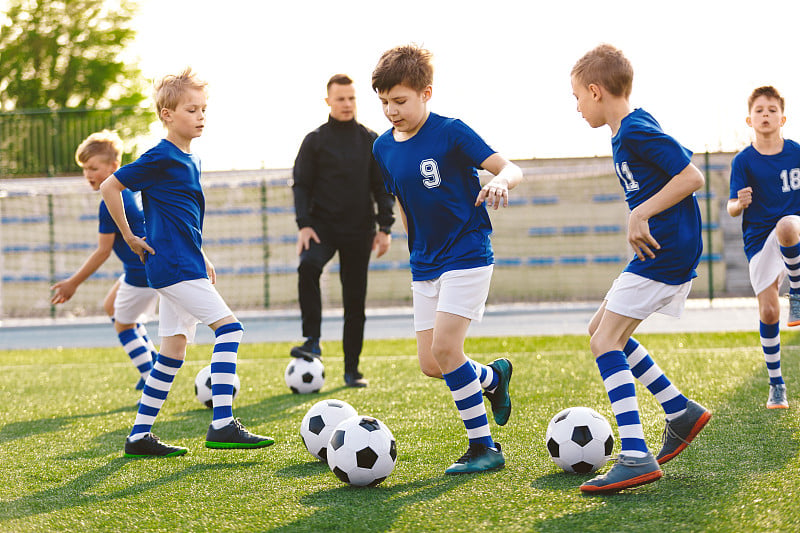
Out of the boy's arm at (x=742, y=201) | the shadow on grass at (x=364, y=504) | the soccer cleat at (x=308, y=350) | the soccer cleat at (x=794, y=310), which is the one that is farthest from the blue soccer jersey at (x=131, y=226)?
the soccer cleat at (x=794, y=310)

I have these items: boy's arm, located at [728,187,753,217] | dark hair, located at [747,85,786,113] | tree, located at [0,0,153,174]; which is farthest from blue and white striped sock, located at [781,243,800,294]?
tree, located at [0,0,153,174]

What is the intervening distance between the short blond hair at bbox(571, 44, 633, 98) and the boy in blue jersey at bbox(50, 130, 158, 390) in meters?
2.93

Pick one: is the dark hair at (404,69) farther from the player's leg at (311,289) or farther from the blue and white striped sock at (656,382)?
the player's leg at (311,289)

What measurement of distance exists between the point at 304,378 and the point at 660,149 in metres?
3.63

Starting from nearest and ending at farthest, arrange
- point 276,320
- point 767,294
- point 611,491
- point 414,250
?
1. point 611,491
2. point 414,250
3. point 767,294
4. point 276,320

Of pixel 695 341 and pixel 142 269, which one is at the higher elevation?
pixel 142 269

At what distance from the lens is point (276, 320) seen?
50.3 feet

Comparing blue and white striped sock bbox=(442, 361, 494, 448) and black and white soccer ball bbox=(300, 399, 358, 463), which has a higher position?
blue and white striped sock bbox=(442, 361, 494, 448)

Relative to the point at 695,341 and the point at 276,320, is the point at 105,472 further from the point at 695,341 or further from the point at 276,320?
the point at 276,320

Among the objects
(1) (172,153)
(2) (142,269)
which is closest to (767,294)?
(1) (172,153)

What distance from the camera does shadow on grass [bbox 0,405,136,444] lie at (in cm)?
512

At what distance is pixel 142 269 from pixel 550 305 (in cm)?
1201

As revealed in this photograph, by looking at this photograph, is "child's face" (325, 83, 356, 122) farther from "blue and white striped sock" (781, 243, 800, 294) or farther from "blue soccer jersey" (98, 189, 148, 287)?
"blue and white striped sock" (781, 243, 800, 294)

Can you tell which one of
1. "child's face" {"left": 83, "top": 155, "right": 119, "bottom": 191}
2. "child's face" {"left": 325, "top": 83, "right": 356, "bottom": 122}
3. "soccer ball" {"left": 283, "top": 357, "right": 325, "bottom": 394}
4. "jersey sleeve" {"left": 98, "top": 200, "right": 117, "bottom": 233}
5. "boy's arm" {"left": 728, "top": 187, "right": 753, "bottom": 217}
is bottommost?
"soccer ball" {"left": 283, "top": 357, "right": 325, "bottom": 394}
